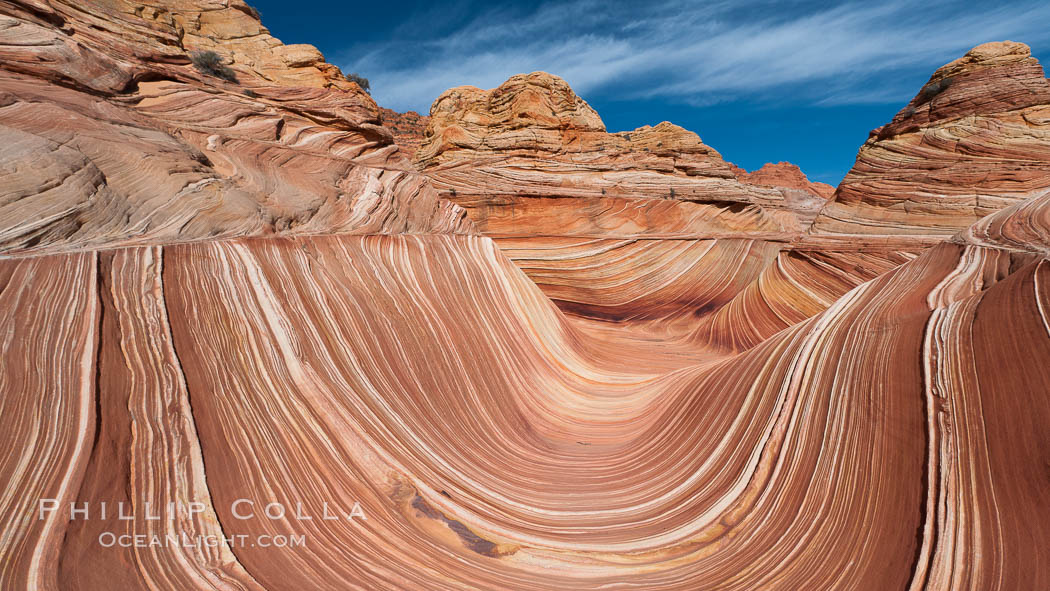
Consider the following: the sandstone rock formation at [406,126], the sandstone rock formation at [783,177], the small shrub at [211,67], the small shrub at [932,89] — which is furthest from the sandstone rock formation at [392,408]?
the sandstone rock formation at [783,177]

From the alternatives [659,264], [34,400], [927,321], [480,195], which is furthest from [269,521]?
[659,264]

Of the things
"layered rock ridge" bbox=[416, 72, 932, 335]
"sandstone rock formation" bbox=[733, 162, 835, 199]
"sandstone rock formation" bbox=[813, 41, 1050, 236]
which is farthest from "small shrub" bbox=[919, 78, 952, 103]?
"sandstone rock formation" bbox=[733, 162, 835, 199]

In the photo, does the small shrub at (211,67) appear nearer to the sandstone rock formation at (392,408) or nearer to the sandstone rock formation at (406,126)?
the sandstone rock formation at (392,408)

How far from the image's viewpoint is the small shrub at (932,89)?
305 inches

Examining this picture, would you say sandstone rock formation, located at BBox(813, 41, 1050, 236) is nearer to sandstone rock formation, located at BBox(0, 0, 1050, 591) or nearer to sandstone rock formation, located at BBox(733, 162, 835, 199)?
sandstone rock formation, located at BBox(0, 0, 1050, 591)

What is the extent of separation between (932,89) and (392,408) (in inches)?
415

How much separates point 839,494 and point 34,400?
11.0ft

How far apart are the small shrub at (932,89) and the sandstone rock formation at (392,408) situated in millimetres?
4914

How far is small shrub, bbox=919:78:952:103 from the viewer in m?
7.74

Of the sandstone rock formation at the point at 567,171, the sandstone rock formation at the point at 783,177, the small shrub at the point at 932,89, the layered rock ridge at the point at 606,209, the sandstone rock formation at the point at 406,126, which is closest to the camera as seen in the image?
the small shrub at the point at 932,89

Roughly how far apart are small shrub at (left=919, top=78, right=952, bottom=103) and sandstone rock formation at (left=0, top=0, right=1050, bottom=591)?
4914 mm

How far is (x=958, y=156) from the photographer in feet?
22.7

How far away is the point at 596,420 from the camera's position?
13.4 ft

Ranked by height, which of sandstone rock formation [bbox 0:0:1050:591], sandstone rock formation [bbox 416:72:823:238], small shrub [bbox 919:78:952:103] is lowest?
sandstone rock formation [bbox 0:0:1050:591]
